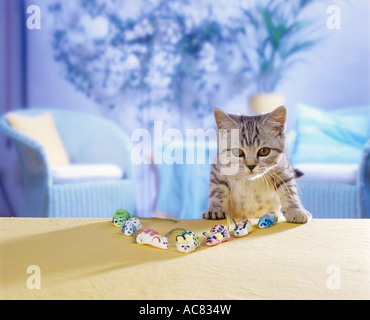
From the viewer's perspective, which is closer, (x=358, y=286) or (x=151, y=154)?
(x=358, y=286)

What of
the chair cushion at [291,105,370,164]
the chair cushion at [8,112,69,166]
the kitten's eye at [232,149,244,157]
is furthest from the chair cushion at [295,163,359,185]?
the chair cushion at [8,112,69,166]

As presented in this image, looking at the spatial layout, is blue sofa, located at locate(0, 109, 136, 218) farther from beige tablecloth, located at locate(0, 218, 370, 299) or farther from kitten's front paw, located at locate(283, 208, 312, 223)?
kitten's front paw, located at locate(283, 208, 312, 223)

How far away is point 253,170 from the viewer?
0.86 meters

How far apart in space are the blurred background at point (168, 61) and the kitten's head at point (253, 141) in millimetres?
1866

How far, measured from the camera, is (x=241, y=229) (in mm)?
700

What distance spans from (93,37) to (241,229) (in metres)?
2.56

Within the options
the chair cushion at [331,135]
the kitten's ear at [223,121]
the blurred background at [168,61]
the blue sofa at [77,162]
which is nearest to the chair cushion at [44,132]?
the blue sofa at [77,162]

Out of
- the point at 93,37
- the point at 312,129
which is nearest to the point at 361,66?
the point at 312,129
